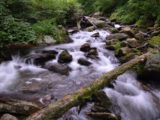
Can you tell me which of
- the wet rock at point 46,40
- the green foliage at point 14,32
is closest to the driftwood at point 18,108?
the green foliage at point 14,32

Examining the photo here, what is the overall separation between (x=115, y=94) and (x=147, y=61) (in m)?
1.56

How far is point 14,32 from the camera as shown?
7730mm

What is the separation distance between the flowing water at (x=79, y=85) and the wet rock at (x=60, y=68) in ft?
0.60

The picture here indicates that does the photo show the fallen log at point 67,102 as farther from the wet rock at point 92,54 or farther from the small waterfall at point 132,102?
the wet rock at point 92,54

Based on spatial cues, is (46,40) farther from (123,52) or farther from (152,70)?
(152,70)

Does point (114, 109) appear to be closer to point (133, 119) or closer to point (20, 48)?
point (133, 119)

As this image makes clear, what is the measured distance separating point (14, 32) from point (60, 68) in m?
2.67

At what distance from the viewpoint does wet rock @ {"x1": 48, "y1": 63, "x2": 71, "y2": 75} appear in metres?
6.57

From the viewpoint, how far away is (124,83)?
5547mm

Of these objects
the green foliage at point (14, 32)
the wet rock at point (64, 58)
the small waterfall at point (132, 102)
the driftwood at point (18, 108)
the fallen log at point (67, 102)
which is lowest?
the small waterfall at point (132, 102)

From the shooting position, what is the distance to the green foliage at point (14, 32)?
Result: 24.0 ft

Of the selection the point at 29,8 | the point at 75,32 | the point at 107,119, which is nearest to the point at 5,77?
the point at 107,119

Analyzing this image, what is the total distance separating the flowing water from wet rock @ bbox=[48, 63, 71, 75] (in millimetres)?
183

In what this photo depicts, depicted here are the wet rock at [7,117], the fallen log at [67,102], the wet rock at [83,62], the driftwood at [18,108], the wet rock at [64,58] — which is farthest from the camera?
the wet rock at [64,58]
